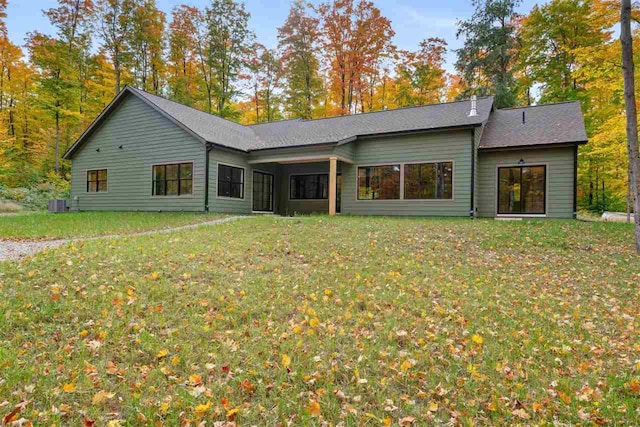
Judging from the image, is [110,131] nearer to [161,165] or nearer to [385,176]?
[161,165]

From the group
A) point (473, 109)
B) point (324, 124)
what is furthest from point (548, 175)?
point (324, 124)

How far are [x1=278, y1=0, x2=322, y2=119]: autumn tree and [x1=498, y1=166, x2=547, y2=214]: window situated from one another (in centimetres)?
1594

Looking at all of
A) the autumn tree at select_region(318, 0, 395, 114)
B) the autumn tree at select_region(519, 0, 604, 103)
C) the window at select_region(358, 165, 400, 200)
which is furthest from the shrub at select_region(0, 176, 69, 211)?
the autumn tree at select_region(519, 0, 604, 103)

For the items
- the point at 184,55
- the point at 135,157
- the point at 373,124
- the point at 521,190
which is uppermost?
the point at 184,55

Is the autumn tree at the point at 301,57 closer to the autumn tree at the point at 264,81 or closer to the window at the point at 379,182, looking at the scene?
the autumn tree at the point at 264,81

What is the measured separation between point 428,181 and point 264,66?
18.9m

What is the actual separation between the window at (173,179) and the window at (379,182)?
6.75 meters

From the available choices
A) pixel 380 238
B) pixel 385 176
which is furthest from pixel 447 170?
pixel 380 238

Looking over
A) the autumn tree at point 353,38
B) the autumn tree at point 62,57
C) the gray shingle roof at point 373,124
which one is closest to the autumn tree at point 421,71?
the autumn tree at point 353,38

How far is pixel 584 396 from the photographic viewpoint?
Result: 307cm

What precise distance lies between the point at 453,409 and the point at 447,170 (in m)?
12.3

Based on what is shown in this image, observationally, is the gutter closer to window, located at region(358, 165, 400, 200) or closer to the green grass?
window, located at region(358, 165, 400, 200)

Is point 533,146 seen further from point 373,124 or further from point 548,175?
point 373,124

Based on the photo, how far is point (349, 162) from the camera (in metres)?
15.6
